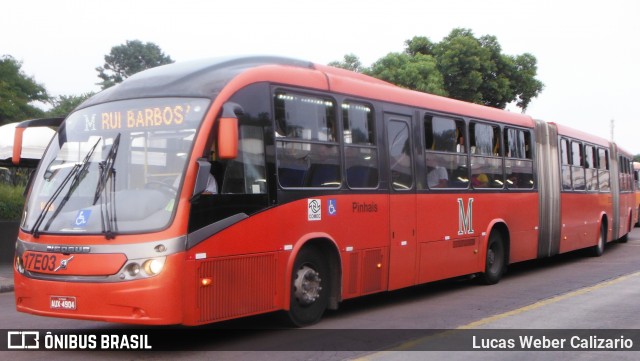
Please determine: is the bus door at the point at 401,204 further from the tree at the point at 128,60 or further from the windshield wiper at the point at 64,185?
the tree at the point at 128,60

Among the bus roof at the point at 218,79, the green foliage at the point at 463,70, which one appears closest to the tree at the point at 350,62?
the green foliage at the point at 463,70

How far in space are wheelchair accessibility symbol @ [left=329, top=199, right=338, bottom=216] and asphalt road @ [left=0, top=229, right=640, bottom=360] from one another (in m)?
1.38

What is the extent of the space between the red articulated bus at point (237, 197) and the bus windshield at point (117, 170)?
1 centimetres

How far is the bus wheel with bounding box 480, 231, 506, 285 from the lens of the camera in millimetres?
13469

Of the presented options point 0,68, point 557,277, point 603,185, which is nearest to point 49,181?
point 557,277

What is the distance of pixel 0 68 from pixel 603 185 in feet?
143

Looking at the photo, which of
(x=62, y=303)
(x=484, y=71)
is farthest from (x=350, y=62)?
(x=62, y=303)

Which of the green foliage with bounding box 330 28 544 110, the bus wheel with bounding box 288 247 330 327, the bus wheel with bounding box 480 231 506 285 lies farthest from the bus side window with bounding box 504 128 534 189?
the green foliage with bounding box 330 28 544 110

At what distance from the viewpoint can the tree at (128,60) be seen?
254 feet

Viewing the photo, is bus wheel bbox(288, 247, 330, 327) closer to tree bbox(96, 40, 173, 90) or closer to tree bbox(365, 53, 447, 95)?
tree bbox(365, 53, 447, 95)

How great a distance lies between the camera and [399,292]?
496 inches

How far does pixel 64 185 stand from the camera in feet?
25.4

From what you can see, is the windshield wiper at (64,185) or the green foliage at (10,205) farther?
the green foliage at (10,205)

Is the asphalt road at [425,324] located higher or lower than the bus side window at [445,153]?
lower
